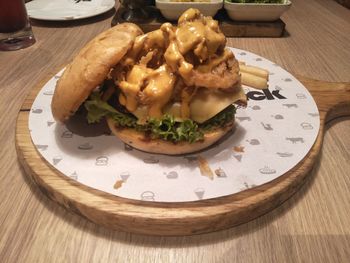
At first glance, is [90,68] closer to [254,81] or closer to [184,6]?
[254,81]

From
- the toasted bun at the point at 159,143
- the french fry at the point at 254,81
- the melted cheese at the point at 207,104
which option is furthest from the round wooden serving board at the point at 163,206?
the french fry at the point at 254,81

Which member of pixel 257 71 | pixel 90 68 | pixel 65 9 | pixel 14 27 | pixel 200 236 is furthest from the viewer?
pixel 65 9

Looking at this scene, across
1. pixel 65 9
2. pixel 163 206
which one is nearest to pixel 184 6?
pixel 65 9

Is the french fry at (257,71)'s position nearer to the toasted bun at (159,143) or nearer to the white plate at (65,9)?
the toasted bun at (159,143)

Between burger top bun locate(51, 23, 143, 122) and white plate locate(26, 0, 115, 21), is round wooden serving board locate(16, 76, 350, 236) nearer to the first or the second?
burger top bun locate(51, 23, 143, 122)

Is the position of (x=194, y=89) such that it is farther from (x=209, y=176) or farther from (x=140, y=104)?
(x=209, y=176)

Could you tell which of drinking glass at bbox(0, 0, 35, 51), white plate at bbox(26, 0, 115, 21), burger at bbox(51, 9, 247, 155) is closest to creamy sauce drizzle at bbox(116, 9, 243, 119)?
burger at bbox(51, 9, 247, 155)

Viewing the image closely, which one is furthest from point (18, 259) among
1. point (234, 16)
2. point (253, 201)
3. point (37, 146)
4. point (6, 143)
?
point (234, 16)
